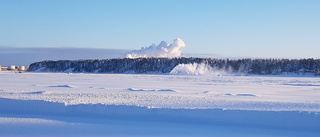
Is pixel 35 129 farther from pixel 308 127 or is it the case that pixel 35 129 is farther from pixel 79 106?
pixel 308 127

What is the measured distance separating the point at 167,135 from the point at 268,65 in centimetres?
4046

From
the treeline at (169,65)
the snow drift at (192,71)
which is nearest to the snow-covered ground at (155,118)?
the snow drift at (192,71)

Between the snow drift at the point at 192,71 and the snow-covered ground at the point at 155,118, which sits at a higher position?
the snow-covered ground at the point at 155,118

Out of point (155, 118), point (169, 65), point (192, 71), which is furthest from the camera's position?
point (169, 65)

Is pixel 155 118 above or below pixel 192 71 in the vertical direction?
above

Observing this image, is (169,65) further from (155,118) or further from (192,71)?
(155,118)

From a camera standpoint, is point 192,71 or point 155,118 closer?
point 155,118

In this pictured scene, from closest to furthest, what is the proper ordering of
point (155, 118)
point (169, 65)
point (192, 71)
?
point (155, 118) < point (192, 71) < point (169, 65)

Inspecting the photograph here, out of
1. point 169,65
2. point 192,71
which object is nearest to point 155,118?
point 192,71

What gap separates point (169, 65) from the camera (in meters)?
51.4

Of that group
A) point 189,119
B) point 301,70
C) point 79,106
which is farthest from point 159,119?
point 301,70

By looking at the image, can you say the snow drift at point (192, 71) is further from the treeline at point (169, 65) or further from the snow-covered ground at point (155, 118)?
the snow-covered ground at point (155, 118)

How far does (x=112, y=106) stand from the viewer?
681 centimetres

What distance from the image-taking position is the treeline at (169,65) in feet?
138
